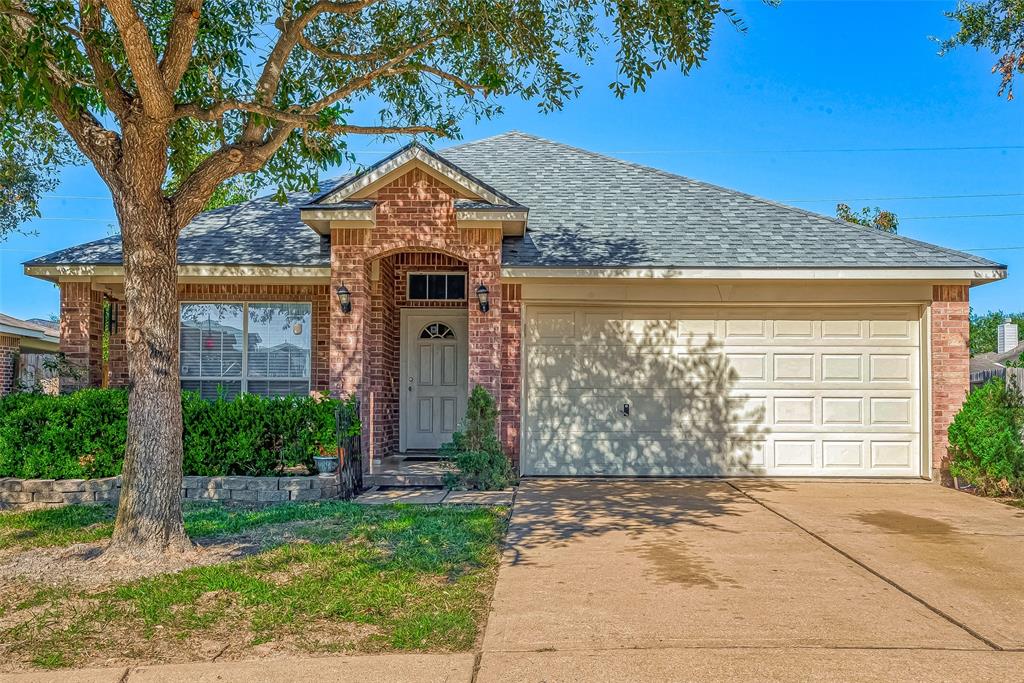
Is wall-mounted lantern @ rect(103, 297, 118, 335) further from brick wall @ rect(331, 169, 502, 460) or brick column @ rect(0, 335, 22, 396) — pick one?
brick column @ rect(0, 335, 22, 396)

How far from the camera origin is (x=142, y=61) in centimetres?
548

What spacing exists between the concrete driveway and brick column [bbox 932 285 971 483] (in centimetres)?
184

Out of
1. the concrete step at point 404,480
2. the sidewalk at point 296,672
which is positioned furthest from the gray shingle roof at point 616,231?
the sidewalk at point 296,672

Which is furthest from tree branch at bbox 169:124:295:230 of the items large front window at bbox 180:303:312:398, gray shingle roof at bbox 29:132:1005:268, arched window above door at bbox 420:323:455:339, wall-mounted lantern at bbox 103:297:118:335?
wall-mounted lantern at bbox 103:297:118:335

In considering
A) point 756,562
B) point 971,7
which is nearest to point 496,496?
point 756,562

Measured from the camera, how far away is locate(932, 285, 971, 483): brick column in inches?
386

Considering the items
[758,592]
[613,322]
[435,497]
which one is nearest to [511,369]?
[613,322]

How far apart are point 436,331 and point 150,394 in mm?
6064

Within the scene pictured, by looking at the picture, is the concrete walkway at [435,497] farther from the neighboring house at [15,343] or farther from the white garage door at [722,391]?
the neighboring house at [15,343]

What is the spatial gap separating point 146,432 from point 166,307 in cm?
Result: 98

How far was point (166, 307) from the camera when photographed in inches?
229

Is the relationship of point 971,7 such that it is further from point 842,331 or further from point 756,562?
point 756,562

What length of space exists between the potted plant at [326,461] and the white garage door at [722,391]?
2784mm

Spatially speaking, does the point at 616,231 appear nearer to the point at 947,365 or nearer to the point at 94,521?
the point at 947,365
